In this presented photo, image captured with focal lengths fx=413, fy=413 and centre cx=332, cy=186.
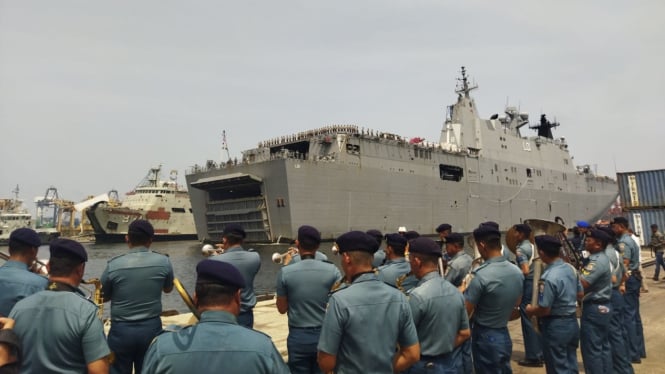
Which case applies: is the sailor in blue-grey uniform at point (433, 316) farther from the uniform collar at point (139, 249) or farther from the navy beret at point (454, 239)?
the uniform collar at point (139, 249)

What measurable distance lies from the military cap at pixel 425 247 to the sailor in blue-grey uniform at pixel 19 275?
10.3ft

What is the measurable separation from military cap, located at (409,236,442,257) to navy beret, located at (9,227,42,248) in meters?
3.28

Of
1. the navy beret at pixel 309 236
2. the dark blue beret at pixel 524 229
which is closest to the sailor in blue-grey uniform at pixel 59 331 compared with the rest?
the navy beret at pixel 309 236

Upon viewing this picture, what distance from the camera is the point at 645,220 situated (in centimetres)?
2250

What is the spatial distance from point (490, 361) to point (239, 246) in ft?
10.3

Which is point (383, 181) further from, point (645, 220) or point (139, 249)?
point (139, 249)

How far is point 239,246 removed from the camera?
5.25 metres

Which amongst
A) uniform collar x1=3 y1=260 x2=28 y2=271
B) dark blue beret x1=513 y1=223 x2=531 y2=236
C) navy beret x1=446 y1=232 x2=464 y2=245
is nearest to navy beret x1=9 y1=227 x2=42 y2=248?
uniform collar x1=3 y1=260 x2=28 y2=271

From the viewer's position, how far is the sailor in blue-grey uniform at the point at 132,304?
3.84 metres

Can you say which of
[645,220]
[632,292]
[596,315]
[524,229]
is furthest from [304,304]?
[645,220]

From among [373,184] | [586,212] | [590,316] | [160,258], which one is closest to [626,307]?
[590,316]

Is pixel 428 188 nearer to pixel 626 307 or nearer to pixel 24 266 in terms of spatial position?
pixel 626 307

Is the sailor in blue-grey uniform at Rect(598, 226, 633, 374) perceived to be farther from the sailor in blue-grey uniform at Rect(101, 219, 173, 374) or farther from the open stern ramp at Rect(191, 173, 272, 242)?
the open stern ramp at Rect(191, 173, 272, 242)

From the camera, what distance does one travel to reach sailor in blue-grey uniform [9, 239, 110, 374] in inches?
97.1
